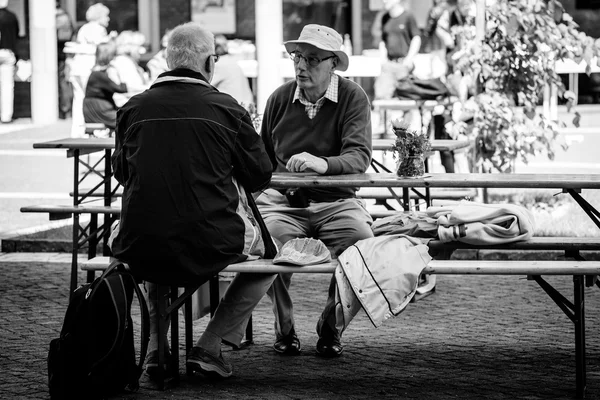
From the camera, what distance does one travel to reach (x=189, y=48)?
5219 mm

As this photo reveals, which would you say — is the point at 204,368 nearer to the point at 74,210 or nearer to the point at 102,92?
the point at 74,210

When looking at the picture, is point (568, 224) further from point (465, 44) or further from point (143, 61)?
point (143, 61)

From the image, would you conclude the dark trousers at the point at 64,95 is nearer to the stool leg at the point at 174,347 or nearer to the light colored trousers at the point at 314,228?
the light colored trousers at the point at 314,228

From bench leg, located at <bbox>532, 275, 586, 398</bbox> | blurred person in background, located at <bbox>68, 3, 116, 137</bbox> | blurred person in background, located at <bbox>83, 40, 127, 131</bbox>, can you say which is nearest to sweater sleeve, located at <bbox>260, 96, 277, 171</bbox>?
bench leg, located at <bbox>532, 275, 586, 398</bbox>

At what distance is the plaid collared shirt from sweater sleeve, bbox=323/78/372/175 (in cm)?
4

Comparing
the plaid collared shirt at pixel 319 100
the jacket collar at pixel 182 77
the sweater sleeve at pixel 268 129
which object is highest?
the jacket collar at pixel 182 77

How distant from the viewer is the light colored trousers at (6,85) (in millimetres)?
19734

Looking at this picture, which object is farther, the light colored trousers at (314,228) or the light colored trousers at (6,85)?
the light colored trousers at (6,85)

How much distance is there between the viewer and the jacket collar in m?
5.17

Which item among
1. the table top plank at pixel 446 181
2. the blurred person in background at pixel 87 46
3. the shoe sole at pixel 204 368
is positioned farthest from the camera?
the blurred person in background at pixel 87 46

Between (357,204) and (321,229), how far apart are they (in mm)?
269

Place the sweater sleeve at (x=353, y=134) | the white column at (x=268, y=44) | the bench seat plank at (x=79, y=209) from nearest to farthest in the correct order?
1. the sweater sleeve at (x=353, y=134)
2. the bench seat plank at (x=79, y=209)
3. the white column at (x=268, y=44)

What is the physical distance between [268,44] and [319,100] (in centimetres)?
814

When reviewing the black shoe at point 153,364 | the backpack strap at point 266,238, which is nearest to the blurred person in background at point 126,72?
the backpack strap at point 266,238
